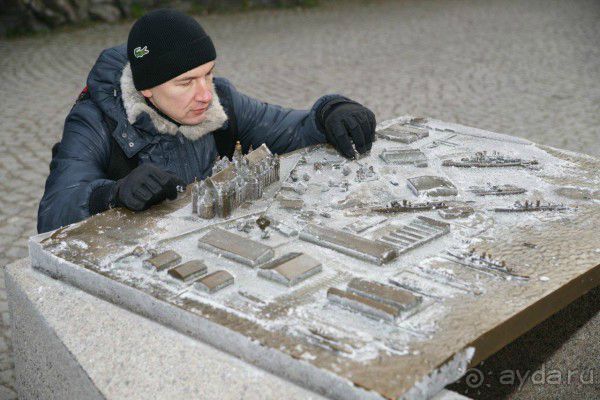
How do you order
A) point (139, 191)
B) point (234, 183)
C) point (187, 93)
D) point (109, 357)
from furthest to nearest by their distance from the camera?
1. point (187, 93)
2. point (234, 183)
3. point (139, 191)
4. point (109, 357)

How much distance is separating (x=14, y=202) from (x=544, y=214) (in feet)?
12.8

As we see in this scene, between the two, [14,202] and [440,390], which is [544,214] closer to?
[440,390]

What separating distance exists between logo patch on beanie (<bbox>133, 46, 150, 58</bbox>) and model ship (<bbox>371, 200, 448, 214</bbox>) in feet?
4.02

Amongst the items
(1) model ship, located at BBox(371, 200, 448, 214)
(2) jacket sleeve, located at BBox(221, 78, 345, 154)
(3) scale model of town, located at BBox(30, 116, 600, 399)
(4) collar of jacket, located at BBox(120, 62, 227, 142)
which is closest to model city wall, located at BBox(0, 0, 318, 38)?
(2) jacket sleeve, located at BBox(221, 78, 345, 154)

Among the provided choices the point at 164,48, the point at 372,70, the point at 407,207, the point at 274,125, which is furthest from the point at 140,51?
the point at 372,70

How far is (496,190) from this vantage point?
3289 mm

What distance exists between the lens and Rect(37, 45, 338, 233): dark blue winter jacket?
3229mm

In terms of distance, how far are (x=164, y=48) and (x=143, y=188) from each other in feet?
2.34

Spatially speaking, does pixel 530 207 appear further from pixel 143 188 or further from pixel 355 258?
pixel 143 188

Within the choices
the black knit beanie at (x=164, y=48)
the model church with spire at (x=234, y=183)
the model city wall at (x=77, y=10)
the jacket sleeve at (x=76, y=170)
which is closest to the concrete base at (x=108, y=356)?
the jacket sleeve at (x=76, y=170)

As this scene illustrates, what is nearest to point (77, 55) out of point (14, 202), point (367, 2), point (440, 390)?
point (14, 202)

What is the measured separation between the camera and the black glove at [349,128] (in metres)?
3.71

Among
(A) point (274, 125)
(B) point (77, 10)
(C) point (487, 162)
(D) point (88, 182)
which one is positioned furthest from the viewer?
(B) point (77, 10)

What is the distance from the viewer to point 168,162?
3.60m
